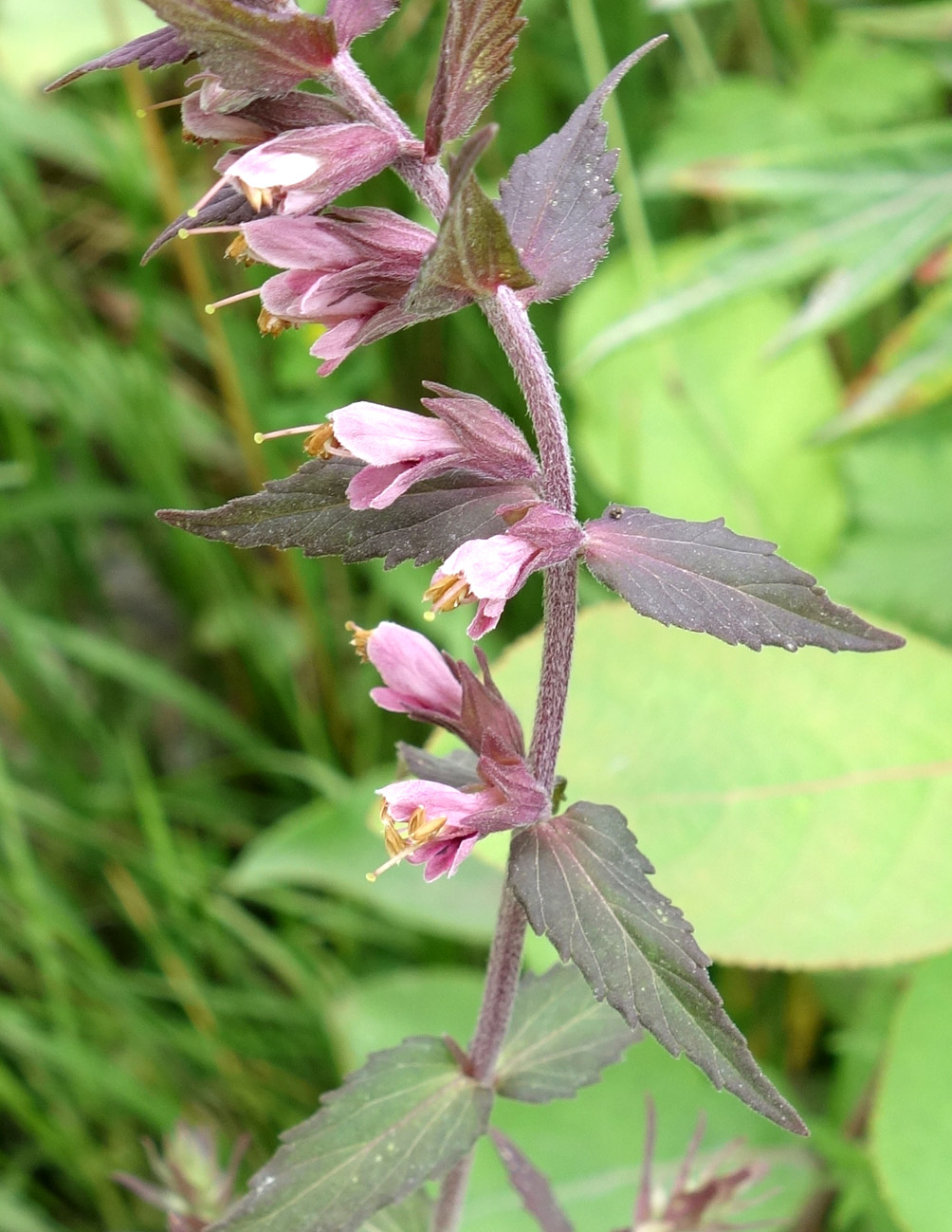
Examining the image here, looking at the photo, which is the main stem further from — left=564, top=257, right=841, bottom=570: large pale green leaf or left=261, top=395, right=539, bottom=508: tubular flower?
left=564, top=257, right=841, bottom=570: large pale green leaf

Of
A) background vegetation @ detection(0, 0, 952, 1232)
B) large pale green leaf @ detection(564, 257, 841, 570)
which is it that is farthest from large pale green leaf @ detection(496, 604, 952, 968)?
large pale green leaf @ detection(564, 257, 841, 570)

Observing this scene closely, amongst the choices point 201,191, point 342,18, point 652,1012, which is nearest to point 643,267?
point 201,191

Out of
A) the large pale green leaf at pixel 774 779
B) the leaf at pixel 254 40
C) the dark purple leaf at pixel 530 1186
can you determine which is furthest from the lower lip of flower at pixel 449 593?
the large pale green leaf at pixel 774 779

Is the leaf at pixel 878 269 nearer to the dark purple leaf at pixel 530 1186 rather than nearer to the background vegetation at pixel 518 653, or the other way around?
the background vegetation at pixel 518 653

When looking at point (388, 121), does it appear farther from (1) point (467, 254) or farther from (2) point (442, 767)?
(2) point (442, 767)

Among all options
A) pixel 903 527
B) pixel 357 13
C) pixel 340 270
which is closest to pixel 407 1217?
pixel 340 270

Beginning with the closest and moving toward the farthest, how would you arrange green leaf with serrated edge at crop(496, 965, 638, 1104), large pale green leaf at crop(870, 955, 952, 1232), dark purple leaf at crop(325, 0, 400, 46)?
dark purple leaf at crop(325, 0, 400, 46)
green leaf with serrated edge at crop(496, 965, 638, 1104)
large pale green leaf at crop(870, 955, 952, 1232)

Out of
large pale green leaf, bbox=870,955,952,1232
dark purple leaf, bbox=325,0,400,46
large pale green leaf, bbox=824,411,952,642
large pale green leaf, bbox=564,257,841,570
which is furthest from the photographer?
large pale green leaf, bbox=564,257,841,570
